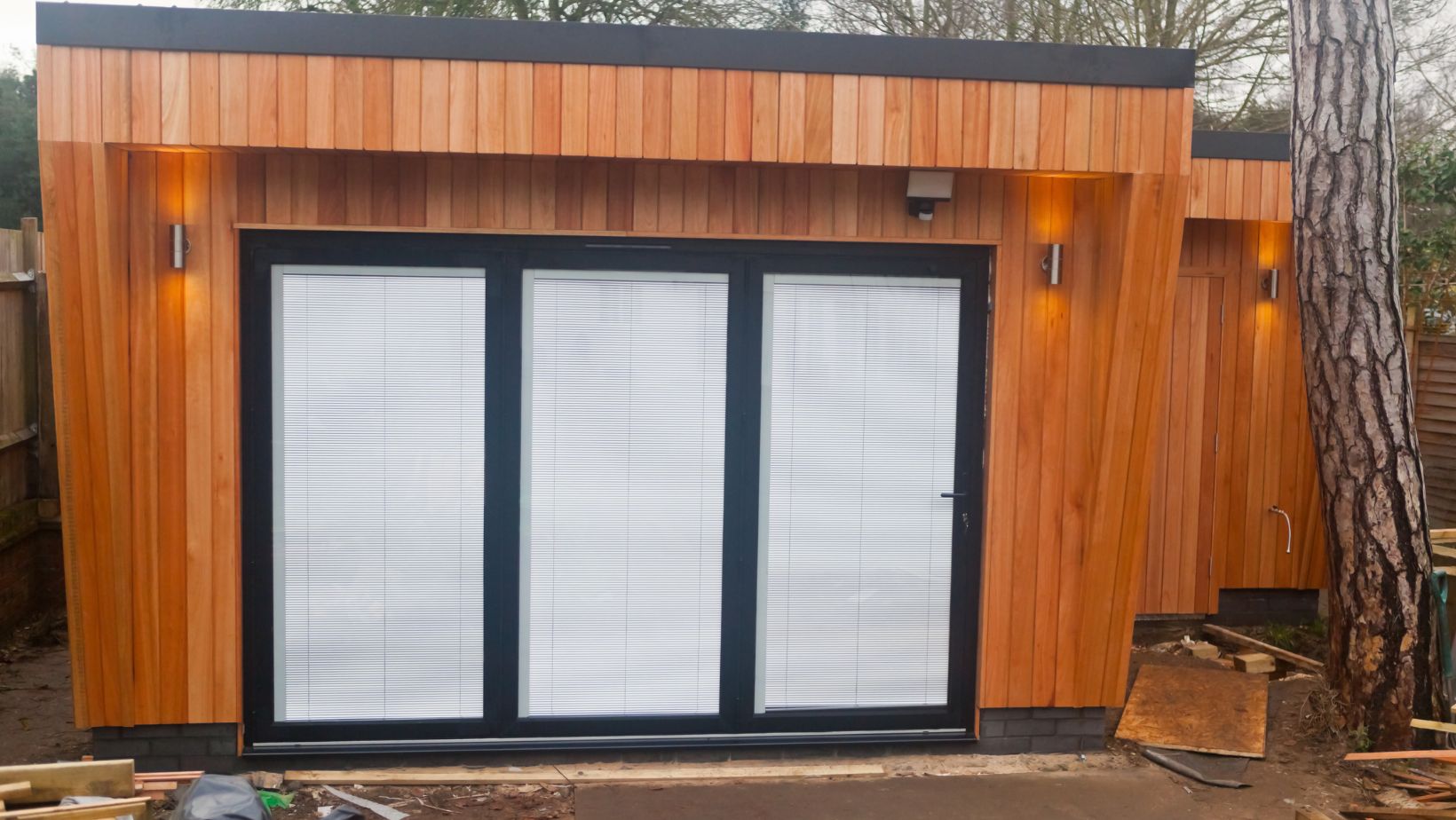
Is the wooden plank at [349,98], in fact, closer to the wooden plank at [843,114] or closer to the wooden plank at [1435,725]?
the wooden plank at [843,114]

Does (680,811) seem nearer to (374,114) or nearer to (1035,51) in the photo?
(374,114)

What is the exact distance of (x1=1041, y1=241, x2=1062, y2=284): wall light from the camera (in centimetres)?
490

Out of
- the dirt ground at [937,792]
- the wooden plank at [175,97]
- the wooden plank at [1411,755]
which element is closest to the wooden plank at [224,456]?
the wooden plank at [175,97]

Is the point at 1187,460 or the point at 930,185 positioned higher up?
the point at 930,185

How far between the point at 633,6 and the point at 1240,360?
7.09 metres

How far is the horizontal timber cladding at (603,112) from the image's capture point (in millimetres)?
4168

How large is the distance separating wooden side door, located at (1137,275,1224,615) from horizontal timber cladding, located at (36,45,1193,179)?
2.81 m

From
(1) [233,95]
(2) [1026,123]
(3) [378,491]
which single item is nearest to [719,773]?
(3) [378,491]

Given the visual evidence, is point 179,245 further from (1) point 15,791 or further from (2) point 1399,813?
(2) point 1399,813

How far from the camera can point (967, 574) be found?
5.09 meters

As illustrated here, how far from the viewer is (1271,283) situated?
7.24 meters

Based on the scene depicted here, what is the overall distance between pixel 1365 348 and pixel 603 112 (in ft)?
10.3

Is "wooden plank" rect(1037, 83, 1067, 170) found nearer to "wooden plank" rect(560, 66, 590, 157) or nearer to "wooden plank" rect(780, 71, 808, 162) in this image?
"wooden plank" rect(780, 71, 808, 162)

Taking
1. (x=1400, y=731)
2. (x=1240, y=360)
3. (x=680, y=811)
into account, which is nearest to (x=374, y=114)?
(x=680, y=811)
